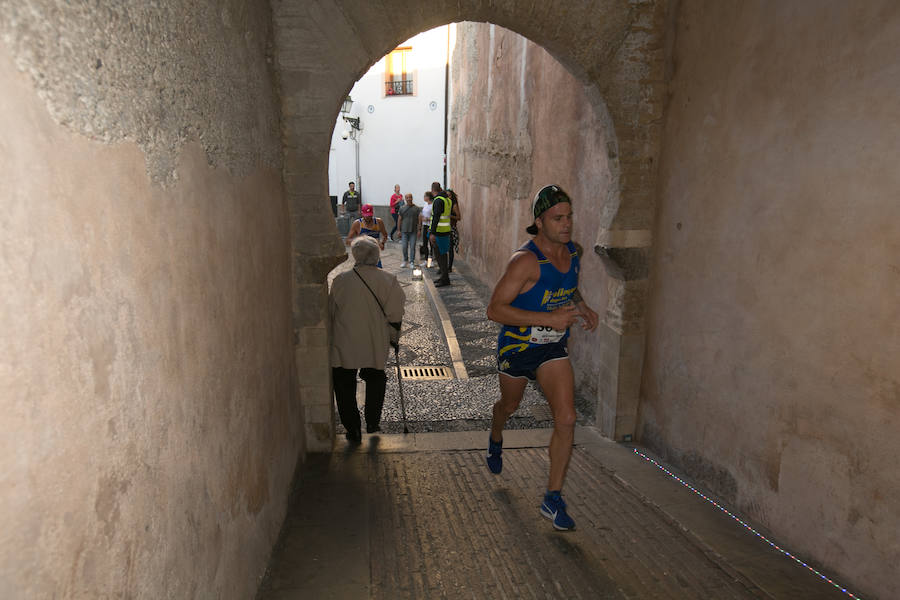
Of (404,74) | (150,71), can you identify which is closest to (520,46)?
(150,71)

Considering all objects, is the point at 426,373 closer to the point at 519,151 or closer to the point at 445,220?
the point at 519,151

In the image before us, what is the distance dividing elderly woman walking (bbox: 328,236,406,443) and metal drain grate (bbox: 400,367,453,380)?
1966 millimetres

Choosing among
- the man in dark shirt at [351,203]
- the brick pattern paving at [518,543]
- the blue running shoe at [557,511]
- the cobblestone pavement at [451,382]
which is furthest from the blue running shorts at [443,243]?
the blue running shoe at [557,511]

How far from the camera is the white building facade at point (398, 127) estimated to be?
20.6m

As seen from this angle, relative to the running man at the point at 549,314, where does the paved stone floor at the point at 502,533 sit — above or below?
below

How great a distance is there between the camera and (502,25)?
4047 mm

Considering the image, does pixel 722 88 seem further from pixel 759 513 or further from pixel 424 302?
pixel 424 302

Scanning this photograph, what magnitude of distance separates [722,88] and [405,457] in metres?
2.94

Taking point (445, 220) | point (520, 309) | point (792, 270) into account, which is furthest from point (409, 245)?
point (792, 270)

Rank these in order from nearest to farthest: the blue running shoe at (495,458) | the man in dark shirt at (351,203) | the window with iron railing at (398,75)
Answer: the blue running shoe at (495,458) → the man in dark shirt at (351,203) → the window with iron railing at (398,75)

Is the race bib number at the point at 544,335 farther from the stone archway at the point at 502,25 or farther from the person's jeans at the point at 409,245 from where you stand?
the person's jeans at the point at 409,245

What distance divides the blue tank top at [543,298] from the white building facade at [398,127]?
58.1 feet

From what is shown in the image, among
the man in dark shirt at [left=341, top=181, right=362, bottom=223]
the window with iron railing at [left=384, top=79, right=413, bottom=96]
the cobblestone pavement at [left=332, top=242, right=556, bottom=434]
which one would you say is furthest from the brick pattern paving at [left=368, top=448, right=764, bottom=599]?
the window with iron railing at [left=384, top=79, right=413, bottom=96]

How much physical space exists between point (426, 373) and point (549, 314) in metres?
3.43
